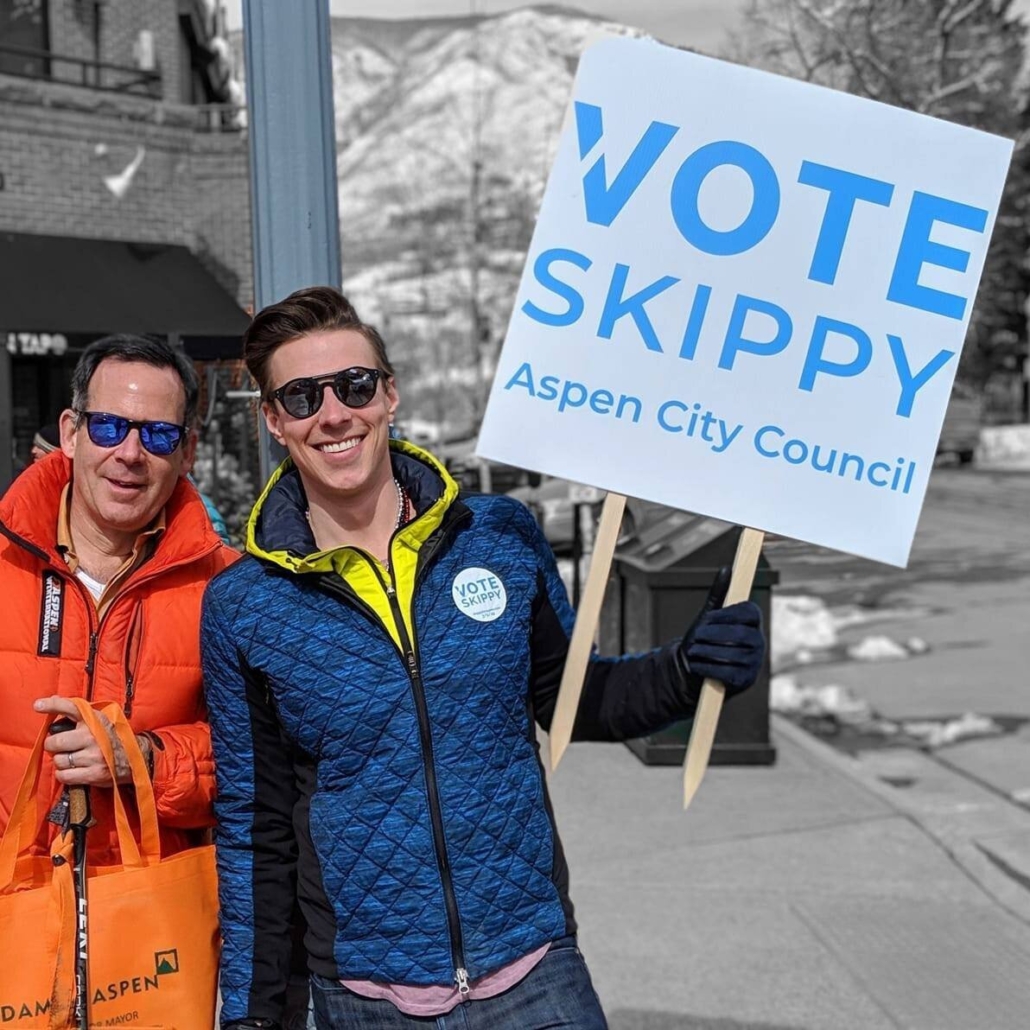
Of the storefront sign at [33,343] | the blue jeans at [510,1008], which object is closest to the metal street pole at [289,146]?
the blue jeans at [510,1008]

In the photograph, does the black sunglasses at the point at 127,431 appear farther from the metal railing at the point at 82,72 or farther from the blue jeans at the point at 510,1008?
the metal railing at the point at 82,72

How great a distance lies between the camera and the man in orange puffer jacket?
85.4 inches

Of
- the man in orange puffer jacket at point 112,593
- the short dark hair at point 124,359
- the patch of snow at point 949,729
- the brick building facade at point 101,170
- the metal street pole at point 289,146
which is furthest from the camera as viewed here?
the brick building facade at point 101,170

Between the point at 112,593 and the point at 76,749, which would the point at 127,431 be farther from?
the point at 76,749

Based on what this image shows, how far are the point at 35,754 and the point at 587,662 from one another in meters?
0.90

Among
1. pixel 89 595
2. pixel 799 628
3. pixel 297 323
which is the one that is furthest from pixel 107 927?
pixel 799 628

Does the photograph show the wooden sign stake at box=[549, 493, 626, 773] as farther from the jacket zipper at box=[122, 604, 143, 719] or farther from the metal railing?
the metal railing

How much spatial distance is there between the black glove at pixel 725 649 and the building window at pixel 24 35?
13.6 metres

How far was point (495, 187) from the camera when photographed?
26.5 meters

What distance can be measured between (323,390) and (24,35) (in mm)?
14263

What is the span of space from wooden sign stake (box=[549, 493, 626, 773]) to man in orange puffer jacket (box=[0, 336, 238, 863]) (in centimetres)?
58

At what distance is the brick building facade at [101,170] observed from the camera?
1301 cm

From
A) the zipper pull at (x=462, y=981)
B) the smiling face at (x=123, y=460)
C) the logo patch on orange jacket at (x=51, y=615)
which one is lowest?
the zipper pull at (x=462, y=981)

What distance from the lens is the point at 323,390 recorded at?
215 cm
